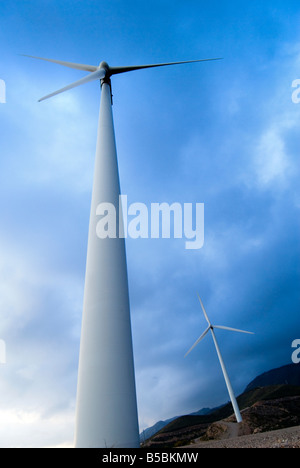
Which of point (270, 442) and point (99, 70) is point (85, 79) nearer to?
point (99, 70)

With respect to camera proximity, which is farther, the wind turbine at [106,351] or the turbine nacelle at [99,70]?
the turbine nacelle at [99,70]

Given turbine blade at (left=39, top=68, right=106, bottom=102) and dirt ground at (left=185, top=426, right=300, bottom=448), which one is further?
turbine blade at (left=39, top=68, right=106, bottom=102)

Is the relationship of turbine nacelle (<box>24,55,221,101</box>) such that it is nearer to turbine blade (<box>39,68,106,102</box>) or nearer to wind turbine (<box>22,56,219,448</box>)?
turbine blade (<box>39,68,106,102</box>)

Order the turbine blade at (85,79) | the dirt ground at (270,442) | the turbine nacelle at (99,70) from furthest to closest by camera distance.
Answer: the turbine nacelle at (99,70), the turbine blade at (85,79), the dirt ground at (270,442)

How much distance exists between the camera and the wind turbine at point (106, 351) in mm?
8883

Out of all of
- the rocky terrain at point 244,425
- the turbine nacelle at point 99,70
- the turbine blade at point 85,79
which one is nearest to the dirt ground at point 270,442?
the rocky terrain at point 244,425

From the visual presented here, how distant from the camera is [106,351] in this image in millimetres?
9805

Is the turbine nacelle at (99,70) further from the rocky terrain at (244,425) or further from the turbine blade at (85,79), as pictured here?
the rocky terrain at (244,425)

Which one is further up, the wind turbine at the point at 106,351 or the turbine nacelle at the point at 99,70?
the turbine nacelle at the point at 99,70

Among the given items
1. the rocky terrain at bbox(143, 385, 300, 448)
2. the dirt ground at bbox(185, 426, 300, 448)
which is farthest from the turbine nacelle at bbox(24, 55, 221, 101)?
the rocky terrain at bbox(143, 385, 300, 448)

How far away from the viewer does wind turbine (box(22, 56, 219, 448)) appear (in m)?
8.88
